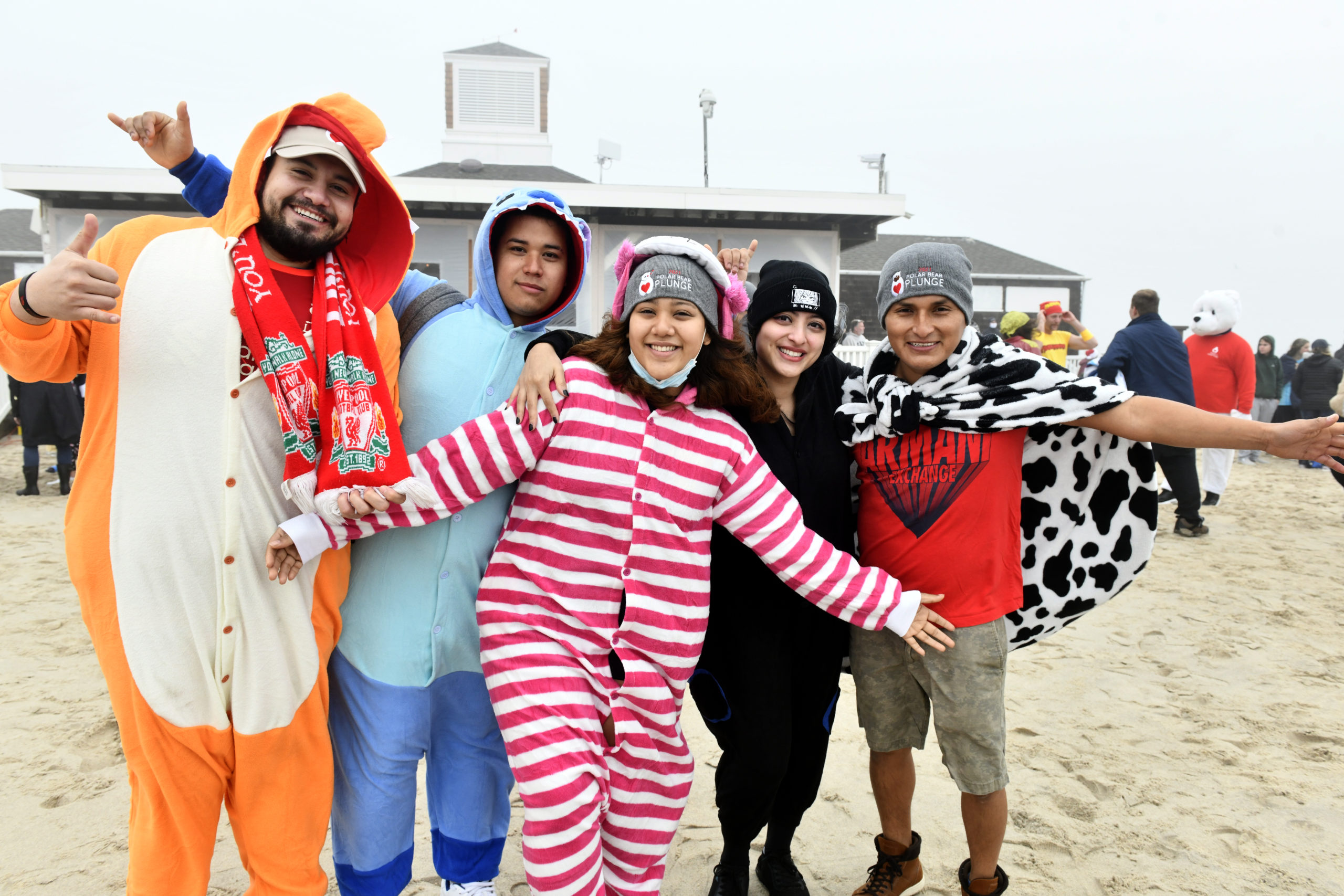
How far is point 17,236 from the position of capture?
843 inches

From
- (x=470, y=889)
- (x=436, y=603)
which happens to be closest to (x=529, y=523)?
(x=436, y=603)

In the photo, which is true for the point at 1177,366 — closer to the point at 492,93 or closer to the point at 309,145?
the point at 309,145

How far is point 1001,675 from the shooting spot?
8.06 feet

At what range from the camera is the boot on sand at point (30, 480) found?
31.7 feet

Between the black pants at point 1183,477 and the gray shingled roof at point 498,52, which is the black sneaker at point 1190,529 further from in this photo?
the gray shingled roof at point 498,52

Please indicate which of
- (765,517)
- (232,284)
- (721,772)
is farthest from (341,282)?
(721,772)

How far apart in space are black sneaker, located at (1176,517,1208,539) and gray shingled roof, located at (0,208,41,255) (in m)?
24.6

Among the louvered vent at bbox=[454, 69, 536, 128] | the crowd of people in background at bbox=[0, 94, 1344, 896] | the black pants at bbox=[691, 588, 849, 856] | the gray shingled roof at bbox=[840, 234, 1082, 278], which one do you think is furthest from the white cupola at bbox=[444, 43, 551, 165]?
the black pants at bbox=[691, 588, 849, 856]

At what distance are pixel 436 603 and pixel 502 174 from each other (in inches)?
657

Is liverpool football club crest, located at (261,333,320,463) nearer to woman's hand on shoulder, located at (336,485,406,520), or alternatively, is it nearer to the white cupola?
woman's hand on shoulder, located at (336,485,406,520)

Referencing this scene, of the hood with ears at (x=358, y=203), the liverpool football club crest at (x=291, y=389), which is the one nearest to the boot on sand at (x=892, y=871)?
the liverpool football club crest at (x=291, y=389)

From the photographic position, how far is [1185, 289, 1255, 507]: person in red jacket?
26.3 feet

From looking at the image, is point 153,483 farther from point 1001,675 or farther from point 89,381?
point 1001,675

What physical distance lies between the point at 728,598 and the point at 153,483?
160 centimetres
